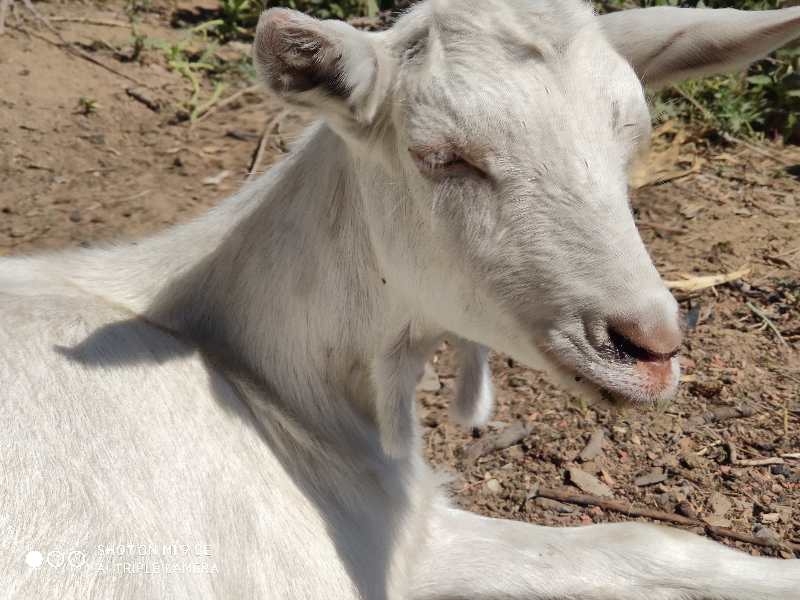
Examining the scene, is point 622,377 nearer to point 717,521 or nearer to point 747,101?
point 717,521

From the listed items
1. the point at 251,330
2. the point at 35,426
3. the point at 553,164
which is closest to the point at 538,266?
the point at 553,164

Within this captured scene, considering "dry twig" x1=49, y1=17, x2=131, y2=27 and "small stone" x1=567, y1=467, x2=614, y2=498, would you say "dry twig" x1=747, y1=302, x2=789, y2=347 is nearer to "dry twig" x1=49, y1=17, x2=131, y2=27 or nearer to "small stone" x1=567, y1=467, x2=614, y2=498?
"small stone" x1=567, y1=467, x2=614, y2=498

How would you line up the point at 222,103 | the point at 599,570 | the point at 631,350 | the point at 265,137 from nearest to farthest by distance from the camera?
the point at 631,350
the point at 599,570
the point at 265,137
the point at 222,103

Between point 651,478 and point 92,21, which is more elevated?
point 92,21

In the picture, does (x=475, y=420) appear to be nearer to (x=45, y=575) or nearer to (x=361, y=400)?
(x=361, y=400)

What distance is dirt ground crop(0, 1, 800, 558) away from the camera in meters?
3.93

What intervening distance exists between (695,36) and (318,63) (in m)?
1.12

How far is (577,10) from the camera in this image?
267 cm

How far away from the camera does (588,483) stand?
13.0 ft

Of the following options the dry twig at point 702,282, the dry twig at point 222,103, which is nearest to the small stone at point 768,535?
the dry twig at point 702,282

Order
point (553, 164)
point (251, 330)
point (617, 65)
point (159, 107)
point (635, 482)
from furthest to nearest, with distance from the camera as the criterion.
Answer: point (159, 107)
point (635, 482)
point (251, 330)
point (617, 65)
point (553, 164)

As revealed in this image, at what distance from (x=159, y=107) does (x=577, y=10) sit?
14.1ft

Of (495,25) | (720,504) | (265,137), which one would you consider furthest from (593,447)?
(265,137)

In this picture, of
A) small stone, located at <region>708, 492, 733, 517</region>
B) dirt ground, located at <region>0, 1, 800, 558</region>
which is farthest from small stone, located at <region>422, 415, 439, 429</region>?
small stone, located at <region>708, 492, 733, 517</region>
